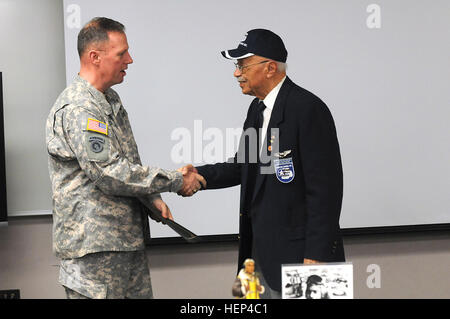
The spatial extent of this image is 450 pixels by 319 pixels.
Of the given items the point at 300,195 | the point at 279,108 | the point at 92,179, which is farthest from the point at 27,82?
the point at 300,195

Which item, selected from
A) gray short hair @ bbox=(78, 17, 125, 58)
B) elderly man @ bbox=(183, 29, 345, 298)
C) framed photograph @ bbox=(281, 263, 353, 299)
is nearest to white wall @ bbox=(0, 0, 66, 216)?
gray short hair @ bbox=(78, 17, 125, 58)

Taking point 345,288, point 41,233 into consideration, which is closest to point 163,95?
point 41,233

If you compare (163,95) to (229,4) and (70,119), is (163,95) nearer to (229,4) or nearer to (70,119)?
(229,4)

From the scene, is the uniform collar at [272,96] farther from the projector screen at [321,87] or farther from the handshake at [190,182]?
the projector screen at [321,87]

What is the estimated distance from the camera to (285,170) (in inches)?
76.6

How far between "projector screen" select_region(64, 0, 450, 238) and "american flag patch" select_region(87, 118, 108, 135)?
1.29m

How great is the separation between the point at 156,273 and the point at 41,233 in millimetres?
733

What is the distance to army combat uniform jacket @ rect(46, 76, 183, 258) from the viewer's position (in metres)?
1.99

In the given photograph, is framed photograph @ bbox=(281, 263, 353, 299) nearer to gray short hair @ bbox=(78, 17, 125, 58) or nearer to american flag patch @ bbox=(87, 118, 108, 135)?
american flag patch @ bbox=(87, 118, 108, 135)

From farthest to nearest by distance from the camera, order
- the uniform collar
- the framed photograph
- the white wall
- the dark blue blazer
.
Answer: the white wall < the uniform collar < the dark blue blazer < the framed photograph

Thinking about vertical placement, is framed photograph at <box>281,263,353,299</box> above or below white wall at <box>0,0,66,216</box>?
below

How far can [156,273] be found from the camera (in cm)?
340

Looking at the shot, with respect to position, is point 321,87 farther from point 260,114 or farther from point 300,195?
point 300,195

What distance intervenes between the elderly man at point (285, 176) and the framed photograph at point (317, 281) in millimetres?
503
